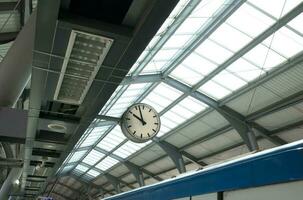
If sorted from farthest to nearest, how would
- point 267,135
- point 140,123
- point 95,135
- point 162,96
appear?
point 95,135
point 162,96
point 267,135
point 140,123

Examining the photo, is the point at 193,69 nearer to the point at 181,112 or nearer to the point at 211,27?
the point at 211,27

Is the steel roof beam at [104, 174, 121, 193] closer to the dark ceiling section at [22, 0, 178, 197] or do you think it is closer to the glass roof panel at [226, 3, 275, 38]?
the glass roof panel at [226, 3, 275, 38]

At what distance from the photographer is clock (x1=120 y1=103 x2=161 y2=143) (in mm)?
8070

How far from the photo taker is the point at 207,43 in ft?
41.3

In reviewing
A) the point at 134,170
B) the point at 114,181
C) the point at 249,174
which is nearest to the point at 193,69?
the point at 249,174

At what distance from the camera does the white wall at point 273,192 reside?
2.43 m

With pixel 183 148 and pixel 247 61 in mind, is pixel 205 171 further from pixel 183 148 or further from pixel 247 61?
pixel 183 148

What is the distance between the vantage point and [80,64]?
499 cm

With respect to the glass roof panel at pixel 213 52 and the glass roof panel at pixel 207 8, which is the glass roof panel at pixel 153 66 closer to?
the glass roof panel at pixel 213 52

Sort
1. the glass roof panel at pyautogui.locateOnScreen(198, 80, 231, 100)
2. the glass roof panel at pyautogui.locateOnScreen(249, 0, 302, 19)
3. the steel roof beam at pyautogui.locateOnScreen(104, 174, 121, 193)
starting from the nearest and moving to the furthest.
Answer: the glass roof panel at pyautogui.locateOnScreen(249, 0, 302, 19) → the glass roof panel at pyautogui.locateOnScreen(198, 80, 231, 100) → the steel roof beam at pyautogui.locateOnScreen(104, 174, 121, 193)

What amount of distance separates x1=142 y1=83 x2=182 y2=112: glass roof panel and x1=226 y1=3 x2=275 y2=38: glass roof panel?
5.21m

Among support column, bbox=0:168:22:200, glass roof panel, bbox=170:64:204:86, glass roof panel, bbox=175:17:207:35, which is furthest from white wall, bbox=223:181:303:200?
support column, bbox=0:168:22:200

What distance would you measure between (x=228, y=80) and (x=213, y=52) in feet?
5.06

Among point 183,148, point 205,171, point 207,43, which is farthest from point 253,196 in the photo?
point 183,148
